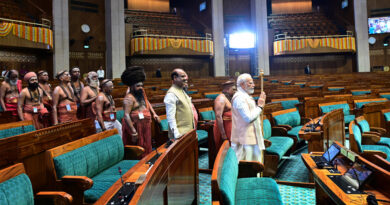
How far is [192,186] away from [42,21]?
1270 centimetres

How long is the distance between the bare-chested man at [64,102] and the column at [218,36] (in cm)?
1370

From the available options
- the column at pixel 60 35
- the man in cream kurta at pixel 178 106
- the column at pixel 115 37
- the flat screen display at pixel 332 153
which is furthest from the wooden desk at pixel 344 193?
the column at pixel 115 37

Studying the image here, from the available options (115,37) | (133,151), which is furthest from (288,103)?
(115,37)

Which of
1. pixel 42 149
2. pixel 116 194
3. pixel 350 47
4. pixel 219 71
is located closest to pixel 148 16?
pixel 219 71

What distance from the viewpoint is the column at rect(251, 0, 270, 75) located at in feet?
59.0

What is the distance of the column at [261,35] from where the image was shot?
18.0 m

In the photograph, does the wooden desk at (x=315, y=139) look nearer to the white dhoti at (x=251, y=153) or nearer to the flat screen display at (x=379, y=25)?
the white dhoti at (x=251, y=153)

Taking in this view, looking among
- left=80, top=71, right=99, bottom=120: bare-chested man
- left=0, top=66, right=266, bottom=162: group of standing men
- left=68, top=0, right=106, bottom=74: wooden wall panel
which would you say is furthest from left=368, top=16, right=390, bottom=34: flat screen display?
left=80, top=71, right=99, bottom=120: bare-chested man

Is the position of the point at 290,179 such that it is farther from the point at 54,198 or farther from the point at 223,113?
the point at 54,198

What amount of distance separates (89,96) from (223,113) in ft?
6.27

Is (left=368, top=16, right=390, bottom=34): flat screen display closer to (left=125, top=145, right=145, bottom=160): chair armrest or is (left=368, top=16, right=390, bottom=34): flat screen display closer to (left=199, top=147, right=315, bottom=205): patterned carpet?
(left=199, top=147, right=315, bottom=205): patterned carpet

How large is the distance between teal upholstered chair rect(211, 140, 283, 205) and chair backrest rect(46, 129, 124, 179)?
1.16 metres

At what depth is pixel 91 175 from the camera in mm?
2564

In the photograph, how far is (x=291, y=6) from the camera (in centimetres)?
2127
